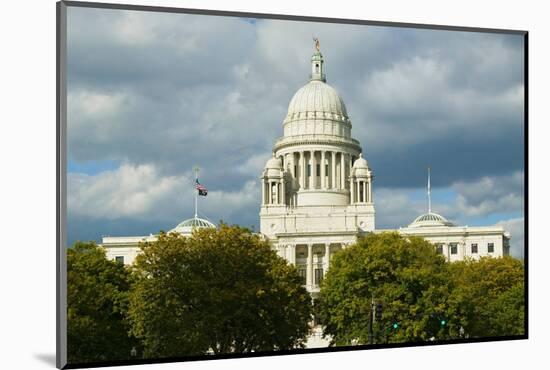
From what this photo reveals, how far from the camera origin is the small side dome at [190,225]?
43.3 metres

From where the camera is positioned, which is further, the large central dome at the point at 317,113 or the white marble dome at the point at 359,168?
the white marble dome at the point at 359,168

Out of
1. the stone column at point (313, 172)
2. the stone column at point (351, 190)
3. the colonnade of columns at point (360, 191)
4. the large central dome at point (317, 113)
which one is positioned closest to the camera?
the large central dome at point (317, 113)

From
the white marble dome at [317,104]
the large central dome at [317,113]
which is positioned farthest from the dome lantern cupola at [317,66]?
Result: the white marble dome at [317,104]

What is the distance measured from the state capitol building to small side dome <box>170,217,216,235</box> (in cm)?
1070

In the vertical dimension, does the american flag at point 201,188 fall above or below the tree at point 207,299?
above

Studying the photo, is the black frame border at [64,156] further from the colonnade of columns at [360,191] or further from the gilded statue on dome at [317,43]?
the colonnade of columns at [360,191]

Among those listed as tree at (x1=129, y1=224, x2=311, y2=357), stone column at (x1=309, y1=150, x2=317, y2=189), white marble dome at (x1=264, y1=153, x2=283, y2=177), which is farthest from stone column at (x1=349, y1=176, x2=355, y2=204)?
tree at (x1=129, y1=224, x2=311, y2=357)

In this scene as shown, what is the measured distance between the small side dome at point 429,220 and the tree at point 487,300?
231 cm

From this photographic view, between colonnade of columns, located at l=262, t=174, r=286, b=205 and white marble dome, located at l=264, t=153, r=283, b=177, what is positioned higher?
white marble dome, located at l=264, t=153, r=283, b=177

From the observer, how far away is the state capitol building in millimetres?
60125

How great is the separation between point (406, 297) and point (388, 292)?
93cm

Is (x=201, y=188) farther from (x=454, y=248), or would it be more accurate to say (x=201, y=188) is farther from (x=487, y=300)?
(x=454, y=248)

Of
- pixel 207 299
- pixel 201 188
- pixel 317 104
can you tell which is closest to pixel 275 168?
pixel 317 104

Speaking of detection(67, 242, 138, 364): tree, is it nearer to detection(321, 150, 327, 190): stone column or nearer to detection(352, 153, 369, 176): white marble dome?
detection(352, 153, 369, 176): white marble dome
